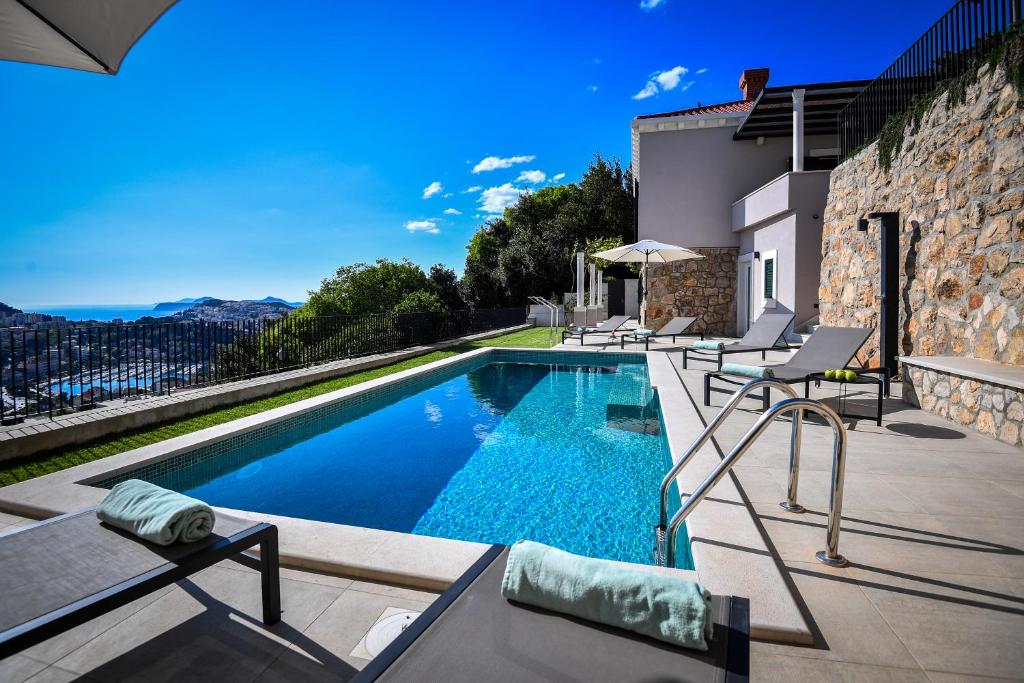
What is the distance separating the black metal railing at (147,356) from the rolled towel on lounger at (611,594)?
20.7 ft

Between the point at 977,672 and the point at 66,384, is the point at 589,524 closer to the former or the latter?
the point at 977,672

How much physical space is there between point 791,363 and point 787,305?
257 inches

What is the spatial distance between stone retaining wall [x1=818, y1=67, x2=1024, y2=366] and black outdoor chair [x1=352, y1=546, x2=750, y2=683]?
5070mm

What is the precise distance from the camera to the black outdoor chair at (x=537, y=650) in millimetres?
1148

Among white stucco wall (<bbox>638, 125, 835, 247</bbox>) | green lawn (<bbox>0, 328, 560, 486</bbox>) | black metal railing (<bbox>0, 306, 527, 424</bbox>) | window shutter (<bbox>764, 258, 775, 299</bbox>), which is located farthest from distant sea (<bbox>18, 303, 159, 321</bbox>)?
white stucco wall (<bbox>638, 125, 835, 247</bbox>)

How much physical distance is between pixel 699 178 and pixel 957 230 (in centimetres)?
1012

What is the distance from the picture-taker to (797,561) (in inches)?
90.3

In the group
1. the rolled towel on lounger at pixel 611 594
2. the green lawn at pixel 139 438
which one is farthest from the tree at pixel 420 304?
the rolled towel on lounger at pixel 611 594

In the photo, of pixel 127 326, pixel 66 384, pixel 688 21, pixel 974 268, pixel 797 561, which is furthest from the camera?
pixel 688 21

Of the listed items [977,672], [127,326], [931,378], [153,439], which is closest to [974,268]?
[931,378]

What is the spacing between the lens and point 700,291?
1478 cm

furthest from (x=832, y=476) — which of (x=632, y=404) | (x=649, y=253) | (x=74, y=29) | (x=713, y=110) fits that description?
(x=713, y=110)

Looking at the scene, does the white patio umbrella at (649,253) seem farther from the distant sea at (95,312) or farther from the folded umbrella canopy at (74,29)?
the folded umbrella canopy at (74,29)

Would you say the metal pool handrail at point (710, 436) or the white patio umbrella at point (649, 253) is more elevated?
the white patio umbrella at point (649, 253)
